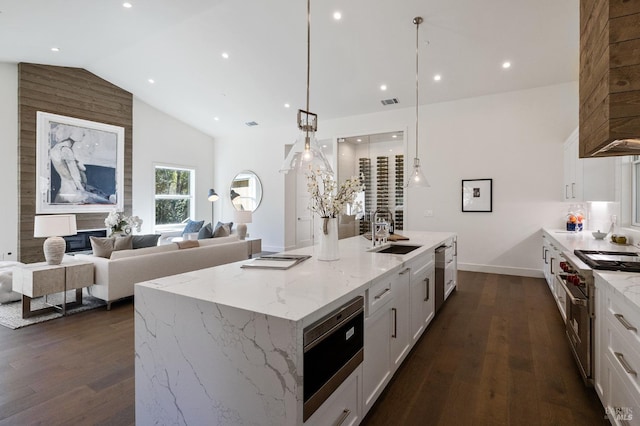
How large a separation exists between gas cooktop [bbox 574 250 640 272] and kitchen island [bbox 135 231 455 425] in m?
1.52

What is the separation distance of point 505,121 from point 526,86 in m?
0.62

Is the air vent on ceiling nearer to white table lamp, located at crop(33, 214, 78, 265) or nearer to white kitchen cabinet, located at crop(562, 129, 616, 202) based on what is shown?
white kitchen cabinet, located at crop(562, 129, 616, 202)

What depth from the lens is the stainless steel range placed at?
211cm

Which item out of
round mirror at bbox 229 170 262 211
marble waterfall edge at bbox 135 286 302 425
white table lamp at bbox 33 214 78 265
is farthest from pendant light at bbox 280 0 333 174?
round mirror at bbox 229 170 262 211

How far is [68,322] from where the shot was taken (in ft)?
11.6

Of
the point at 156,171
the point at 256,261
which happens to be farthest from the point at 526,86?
the point at 156,171

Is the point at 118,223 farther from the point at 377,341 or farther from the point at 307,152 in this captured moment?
the point at 377,341

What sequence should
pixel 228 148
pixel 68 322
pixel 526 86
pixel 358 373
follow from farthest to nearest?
pixel 228 148, pixel 526 86, pixel 68 322, pixel 358 373

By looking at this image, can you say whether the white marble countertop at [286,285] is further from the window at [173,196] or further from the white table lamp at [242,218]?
the window at [173,196]

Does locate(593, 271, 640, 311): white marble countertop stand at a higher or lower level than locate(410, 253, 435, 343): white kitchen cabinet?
higher

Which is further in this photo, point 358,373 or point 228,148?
point 228,148

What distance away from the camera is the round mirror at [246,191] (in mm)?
8875

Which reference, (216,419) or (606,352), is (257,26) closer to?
(216,419)

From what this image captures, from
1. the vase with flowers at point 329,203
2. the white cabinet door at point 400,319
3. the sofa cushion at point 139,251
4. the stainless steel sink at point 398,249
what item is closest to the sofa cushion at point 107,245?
the sofa cushion at point 139,251
